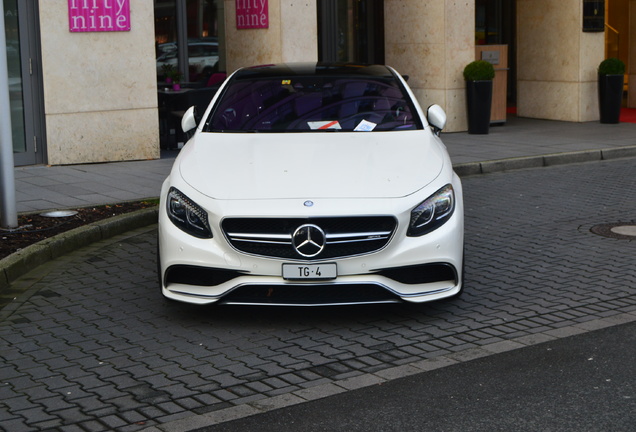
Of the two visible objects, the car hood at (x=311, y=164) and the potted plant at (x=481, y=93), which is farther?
the potted plant at (x=481, y=93)

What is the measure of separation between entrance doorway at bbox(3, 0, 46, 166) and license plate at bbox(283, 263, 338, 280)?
27.6 feet

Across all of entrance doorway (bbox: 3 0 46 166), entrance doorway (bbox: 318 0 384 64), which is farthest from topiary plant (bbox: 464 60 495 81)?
entrance doorway (bbox: 3 0 46 166)

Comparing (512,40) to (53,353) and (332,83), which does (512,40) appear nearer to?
(332,83)

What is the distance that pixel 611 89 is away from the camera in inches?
717

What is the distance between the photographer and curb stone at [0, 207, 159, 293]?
7.68 metres

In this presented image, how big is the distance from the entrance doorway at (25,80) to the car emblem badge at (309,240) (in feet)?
27.6

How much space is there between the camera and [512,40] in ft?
79.7

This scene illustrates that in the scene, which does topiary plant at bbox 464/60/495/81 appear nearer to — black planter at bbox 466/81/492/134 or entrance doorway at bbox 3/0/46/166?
black planter at bbox 466/81/492/134

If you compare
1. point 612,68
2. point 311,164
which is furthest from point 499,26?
point 311,164

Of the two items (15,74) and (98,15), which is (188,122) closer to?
(98,15)

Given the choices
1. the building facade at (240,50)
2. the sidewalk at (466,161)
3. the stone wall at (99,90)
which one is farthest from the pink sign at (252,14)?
the sidewalk at (466,161)

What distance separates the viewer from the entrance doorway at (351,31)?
19.8 m

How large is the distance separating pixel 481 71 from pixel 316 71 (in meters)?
9.35

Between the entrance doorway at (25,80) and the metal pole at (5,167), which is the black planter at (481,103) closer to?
the entrance doorway at (25,80)
